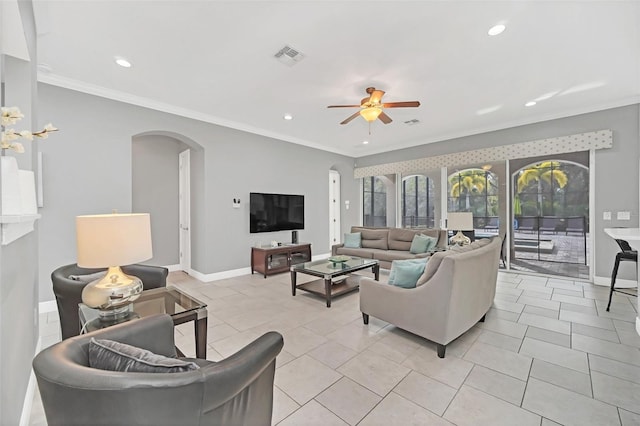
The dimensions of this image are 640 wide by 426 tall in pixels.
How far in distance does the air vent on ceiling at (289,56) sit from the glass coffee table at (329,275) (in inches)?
102

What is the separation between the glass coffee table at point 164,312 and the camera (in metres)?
1.68

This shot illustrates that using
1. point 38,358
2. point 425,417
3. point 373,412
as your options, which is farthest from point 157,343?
point 425,417

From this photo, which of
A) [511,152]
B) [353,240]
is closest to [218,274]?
[353,240]

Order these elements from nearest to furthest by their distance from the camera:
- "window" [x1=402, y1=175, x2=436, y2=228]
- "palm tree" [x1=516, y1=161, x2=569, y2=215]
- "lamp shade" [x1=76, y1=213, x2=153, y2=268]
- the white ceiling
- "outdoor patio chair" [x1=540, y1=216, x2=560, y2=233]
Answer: "lamp shade" [x1=76, y1=213, x2=153, y2=268] → the white ceiling → "palm tree" [x1=516, y1=161, x2=569, y2=215] → "outdoor patio chair" [x1=540, y1=216, x2=560, y2=233] → "window" [x1=402, y1=175, x2=436, y2=228]

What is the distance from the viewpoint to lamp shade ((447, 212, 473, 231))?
4.46 meters

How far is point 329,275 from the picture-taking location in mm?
3588

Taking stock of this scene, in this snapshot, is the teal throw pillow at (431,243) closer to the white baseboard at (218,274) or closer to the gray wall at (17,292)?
the white baseboard at (218,274)

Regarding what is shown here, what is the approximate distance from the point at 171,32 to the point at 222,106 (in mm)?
1776

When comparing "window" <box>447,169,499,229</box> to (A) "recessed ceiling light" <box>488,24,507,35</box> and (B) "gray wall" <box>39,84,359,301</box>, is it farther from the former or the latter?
(A) "recessed ceiling light" <box>488,24,507,35</box>

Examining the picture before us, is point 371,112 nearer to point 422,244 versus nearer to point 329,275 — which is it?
point 329,275

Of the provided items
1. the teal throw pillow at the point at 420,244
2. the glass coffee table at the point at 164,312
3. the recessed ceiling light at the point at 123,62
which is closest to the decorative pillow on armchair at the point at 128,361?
the glass coffee table at the point at 164,312

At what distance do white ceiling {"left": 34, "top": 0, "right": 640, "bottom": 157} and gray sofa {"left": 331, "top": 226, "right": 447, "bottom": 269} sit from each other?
2337mm

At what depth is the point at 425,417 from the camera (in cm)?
168

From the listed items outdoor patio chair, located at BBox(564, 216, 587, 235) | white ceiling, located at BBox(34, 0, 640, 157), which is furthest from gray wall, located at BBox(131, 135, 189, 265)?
outdoor patio chair, located at BBox(564, 216, 587, 235)
